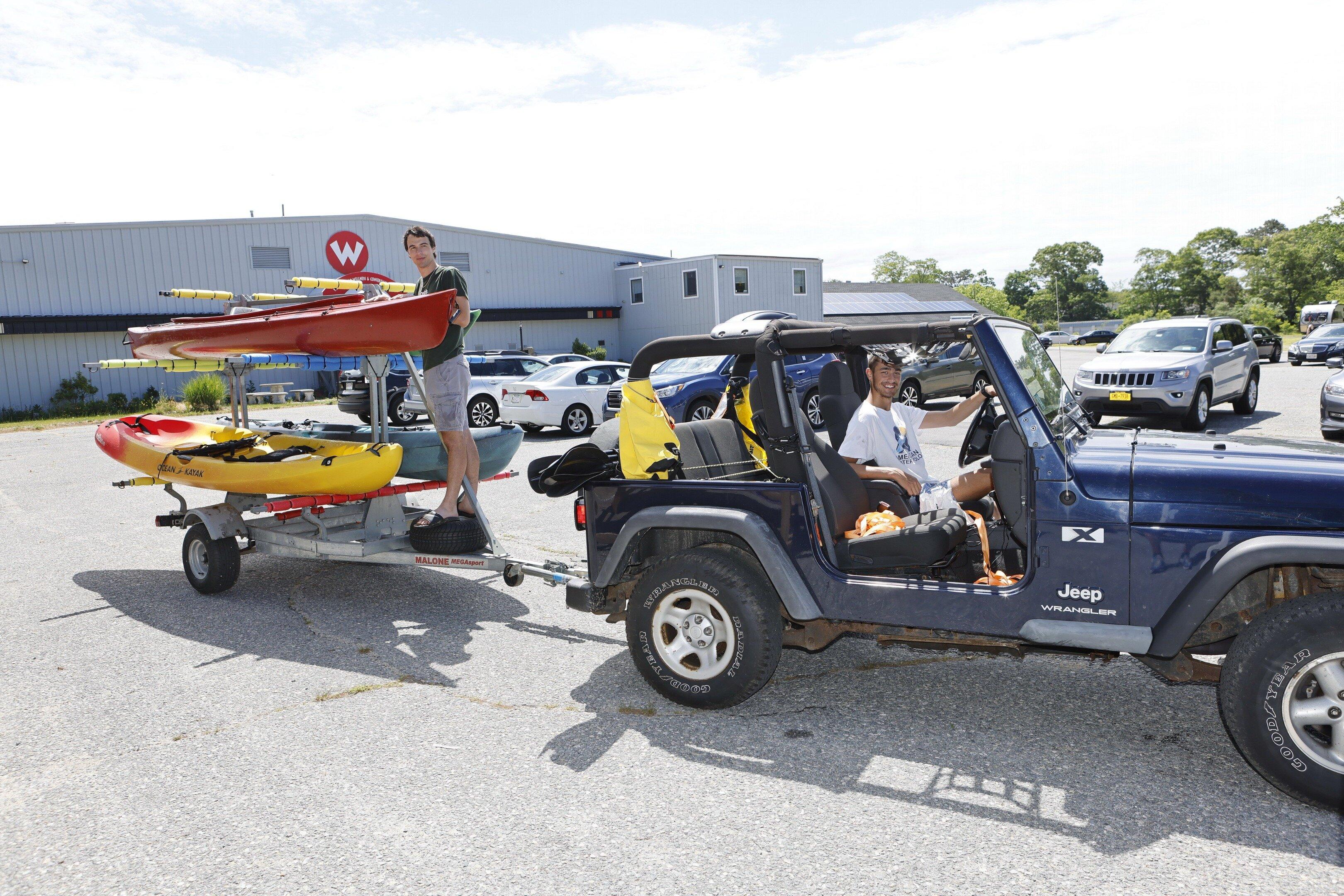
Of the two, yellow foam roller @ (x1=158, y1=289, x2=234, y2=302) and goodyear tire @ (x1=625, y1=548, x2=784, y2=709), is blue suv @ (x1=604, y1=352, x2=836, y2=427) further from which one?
goodyear tire @ (x1=625, y1=548, x2=784, y2=709)

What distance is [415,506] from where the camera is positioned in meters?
7.07

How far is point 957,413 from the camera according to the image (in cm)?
501

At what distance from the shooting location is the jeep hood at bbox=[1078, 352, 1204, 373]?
1362cm

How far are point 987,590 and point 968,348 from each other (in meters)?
1.06

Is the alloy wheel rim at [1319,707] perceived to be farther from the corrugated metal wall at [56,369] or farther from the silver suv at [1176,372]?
the corrugated metal wall at [56,369]

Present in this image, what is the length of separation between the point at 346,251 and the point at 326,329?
2992 cm

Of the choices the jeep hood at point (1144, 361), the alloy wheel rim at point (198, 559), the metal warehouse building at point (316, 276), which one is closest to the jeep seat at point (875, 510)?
the alloy wheel rim at point (198, 559)

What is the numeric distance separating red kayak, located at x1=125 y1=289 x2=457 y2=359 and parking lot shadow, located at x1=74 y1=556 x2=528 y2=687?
67.7 inches

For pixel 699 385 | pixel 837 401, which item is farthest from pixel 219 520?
pixel 699 385

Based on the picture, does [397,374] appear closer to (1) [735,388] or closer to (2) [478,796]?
(1) [735,388]

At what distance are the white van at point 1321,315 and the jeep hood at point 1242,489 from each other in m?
49.8

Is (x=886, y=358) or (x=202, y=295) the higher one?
(x=202, y=295)

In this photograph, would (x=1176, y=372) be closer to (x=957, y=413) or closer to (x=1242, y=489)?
(x=957, y=413)

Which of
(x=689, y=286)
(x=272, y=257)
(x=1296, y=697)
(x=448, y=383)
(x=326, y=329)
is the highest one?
(x=272, y=257)
